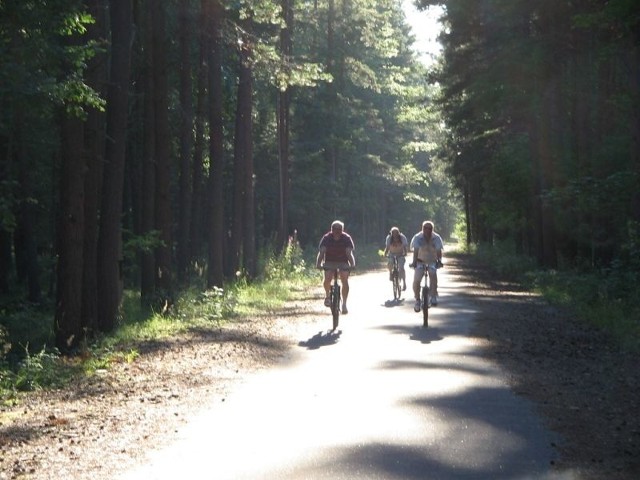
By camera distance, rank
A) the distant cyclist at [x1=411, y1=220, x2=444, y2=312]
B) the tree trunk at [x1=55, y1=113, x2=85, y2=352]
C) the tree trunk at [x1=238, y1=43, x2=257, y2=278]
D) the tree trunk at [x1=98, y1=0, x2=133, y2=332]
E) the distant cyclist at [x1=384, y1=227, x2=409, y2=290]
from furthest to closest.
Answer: the tree trunk at [x1=238, y1=43, x2=257, y2=278], the distant cyclist at [x1=384, y1=227, x2=409, y2=290], the tree trunk at [x1=98, y1=0, x2=133, y2=332], the distant cyclist at [x1=411, y1=220, x2=444, y2=312], the tree trunk at [x1=55, y1=113, x2=85, y2=352]

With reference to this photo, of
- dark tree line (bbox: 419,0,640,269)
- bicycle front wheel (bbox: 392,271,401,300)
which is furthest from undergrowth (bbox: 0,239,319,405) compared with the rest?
dark tree line (bbox: 419,0,640,269)

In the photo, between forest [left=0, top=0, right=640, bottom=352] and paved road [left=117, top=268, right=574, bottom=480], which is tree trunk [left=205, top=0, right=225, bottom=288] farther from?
paved road [left=117, top=268, right=574, bottom=480]

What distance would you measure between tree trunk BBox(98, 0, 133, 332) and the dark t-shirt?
14.5ft

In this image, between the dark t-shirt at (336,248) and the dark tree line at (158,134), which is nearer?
the dark tree line at (158,134)

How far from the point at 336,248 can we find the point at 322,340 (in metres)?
2.87

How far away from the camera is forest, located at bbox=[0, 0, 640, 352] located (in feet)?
59.6

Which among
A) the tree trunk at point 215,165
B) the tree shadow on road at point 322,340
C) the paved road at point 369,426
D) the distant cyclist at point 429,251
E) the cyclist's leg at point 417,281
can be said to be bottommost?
the paved road at point 369,426

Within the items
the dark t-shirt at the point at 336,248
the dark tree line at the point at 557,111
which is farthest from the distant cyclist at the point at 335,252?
the dark tree line at the point at 557,111

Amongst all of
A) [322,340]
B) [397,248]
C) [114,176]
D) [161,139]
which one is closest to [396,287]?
[397,248]

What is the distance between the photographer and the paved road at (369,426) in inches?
309

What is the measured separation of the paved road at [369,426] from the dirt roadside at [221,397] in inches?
11.5

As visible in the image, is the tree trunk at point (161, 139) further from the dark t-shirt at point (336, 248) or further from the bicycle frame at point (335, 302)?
the bicycle frame at point (335, 302)

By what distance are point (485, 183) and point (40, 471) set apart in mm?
44128

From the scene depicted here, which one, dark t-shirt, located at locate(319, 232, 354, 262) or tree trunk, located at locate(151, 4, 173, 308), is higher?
tree trunk, located at locate(151, 4, 173, 308)
